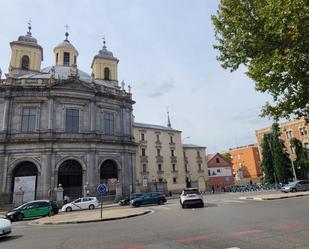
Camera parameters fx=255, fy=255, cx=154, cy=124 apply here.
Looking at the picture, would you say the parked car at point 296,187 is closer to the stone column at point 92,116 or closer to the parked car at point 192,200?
the parked car at point 192,200

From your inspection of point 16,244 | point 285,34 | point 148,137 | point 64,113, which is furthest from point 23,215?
point 148,137

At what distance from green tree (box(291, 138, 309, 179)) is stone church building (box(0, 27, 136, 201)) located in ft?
103

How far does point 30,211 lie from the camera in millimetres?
21547

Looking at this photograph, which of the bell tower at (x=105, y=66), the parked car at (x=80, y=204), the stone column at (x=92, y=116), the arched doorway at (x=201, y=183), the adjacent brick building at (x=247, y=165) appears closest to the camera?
the parked car at (x=80, y=204)

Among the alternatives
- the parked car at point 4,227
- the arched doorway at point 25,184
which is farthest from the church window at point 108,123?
the parked car at point 4,227

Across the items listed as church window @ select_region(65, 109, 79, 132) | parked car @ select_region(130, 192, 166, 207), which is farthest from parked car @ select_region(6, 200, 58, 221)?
church window @ select_region(65, 109, 79, 132)

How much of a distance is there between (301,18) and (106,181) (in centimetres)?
3337

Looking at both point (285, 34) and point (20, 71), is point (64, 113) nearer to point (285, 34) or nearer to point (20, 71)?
point (20, 71)

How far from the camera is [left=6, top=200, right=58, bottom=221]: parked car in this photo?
20656mm

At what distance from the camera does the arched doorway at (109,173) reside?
37.6m

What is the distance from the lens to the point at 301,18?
10516 millimetres

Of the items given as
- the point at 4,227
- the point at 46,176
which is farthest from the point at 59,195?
the point at 4,227

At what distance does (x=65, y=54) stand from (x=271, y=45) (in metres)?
44.1

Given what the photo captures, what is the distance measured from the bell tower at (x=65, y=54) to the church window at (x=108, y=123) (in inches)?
591
